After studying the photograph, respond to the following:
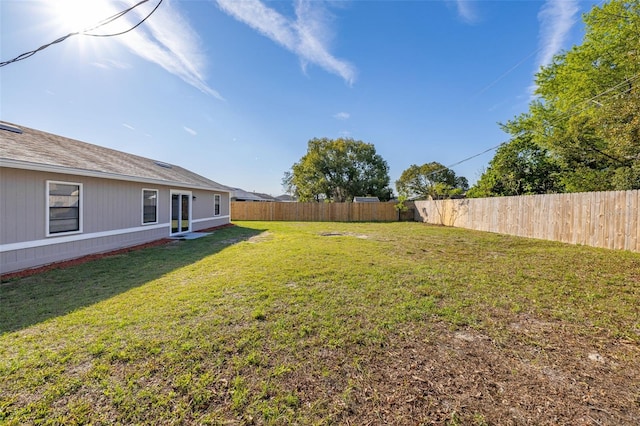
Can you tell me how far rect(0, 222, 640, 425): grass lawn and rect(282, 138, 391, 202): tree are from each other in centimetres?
2410

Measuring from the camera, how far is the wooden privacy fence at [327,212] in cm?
2016

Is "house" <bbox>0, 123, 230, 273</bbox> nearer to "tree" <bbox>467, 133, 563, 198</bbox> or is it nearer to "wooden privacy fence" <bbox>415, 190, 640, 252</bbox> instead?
"wooden privacy fence" <bbox>415, 190, 640, 252</bbox>

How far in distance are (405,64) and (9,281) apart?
13255 millimetres

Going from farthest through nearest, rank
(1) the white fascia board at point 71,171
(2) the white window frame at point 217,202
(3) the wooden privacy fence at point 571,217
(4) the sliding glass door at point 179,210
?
(2) the white window frame at point 217,202 → (4) the sliding glass door at point 179,210 → (3) the wooden privacy fence at point 571,217 → (1) the white fascia board at point 71,171

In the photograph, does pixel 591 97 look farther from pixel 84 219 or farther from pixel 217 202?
pixel 84 219

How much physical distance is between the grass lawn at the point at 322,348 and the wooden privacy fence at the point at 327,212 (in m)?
15.4

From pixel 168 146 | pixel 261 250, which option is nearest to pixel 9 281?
pixel 261 250

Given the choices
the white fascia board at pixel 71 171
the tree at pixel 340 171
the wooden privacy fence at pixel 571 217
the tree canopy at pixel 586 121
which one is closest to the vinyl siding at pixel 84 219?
the white fascia board at pixel 71 171

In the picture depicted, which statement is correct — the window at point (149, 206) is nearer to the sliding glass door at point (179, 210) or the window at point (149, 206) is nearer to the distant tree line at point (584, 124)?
the sliding glass door at point (179, 210)

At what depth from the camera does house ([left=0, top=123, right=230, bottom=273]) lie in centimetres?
506

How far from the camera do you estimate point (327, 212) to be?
20.3 m

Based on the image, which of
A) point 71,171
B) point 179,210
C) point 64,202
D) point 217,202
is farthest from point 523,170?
point 64,202

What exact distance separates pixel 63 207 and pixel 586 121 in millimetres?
19281

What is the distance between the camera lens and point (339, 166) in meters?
28.1
